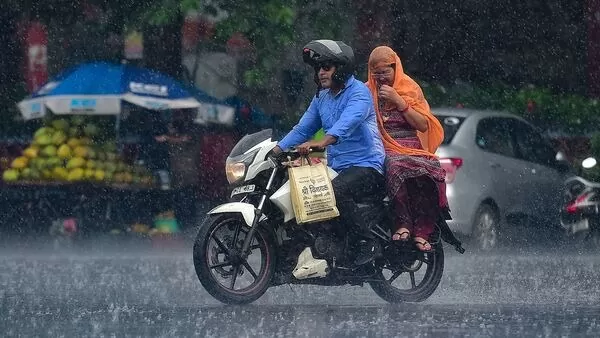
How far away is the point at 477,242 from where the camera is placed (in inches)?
640

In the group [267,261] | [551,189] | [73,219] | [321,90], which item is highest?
[321,90]

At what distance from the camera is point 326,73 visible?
10078mm

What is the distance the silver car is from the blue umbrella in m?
3.99

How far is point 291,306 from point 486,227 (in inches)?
246

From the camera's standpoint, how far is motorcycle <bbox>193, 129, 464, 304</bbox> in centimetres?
993

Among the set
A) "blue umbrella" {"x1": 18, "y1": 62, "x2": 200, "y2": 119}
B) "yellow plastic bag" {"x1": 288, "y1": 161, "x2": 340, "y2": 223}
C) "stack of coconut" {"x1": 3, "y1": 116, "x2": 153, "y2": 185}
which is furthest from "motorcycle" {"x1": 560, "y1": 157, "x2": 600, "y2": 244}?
"yellow plastic bag" {"x1": 288, "y1": 161, "x2": 340, "y2": 223}

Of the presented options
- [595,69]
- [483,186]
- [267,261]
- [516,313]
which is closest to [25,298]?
[267,261]

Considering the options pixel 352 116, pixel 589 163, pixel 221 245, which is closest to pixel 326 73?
pixel 352 116

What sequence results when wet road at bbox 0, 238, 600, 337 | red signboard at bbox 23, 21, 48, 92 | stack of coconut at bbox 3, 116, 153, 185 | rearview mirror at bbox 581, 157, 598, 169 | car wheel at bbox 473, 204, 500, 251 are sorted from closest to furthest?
wet road at bbox 0, 238, 600, 337
car wheel at bbox 473, 204, 500, 251
rearview mirror at bbox 581, 157, 598, 169
stack of coconut at bbox 3, 116, 153, 185
red signboard at bbox 23, 21, 48, 92

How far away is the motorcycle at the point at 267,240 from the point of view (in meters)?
9.93

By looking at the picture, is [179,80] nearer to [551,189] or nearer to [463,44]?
[463,44]

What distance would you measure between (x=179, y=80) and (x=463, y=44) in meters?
3.85

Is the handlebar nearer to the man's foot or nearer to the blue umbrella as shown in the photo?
the man's foot

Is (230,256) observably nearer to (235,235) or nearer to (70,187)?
(235,235)
